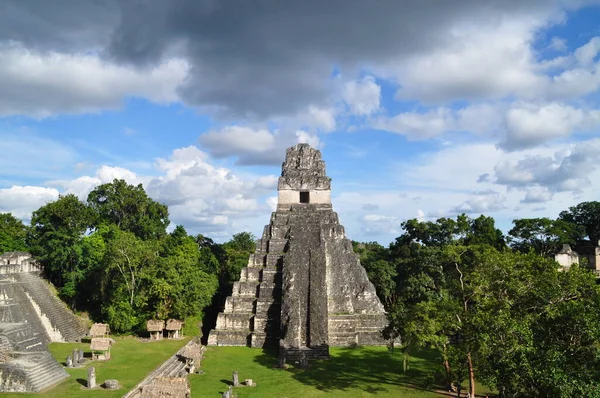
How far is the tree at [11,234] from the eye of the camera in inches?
1221

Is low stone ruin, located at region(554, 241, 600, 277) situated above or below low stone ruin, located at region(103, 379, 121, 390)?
above

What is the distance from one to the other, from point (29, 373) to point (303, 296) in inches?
473

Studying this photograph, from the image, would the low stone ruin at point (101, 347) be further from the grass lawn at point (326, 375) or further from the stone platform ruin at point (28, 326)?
the grass lawn at point (326, 375)

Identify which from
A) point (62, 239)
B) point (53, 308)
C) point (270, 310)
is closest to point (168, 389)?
point (270, 310)

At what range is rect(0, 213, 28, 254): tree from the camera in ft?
102

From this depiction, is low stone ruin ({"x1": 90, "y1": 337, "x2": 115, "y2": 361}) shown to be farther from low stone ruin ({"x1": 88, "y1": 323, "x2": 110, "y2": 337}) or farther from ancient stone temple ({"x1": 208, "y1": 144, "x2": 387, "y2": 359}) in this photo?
ancient stone temple ({"x1": 208, "y1": 144, "x2": 387, "y2": 359})

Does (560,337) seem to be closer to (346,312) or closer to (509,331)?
(509,331)

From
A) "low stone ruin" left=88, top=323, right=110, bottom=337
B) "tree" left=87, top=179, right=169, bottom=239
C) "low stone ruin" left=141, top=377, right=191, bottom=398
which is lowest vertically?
"low stone ruin" left=141, top=377, right=191, bottom=398

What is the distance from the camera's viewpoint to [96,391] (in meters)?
14.4

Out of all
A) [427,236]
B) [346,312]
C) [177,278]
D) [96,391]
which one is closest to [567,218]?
[427,236]

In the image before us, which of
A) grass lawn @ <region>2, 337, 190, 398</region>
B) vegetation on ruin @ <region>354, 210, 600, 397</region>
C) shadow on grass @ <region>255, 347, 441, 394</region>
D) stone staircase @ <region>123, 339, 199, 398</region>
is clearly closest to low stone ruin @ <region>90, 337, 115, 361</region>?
grass lawn @ <region>2, 337, 190, 398</region>

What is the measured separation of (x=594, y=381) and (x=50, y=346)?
836 inches

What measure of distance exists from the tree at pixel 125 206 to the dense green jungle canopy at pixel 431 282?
0.09 meters

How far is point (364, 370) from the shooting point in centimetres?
1762
